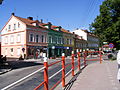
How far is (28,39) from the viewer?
3431cm

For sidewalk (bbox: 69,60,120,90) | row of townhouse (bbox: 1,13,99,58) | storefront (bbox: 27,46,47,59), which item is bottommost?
sidewalk (bbox: 69,60,120,90)

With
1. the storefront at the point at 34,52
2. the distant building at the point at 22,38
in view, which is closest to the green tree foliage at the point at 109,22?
the storefront at the point at 34,52

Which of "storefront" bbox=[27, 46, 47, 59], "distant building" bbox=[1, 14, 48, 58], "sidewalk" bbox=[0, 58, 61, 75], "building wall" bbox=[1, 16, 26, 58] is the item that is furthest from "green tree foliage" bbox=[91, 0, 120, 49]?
"building wall" bbox=[1, 16, 26, 58]

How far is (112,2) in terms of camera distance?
2391 cm

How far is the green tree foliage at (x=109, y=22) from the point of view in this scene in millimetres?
22844

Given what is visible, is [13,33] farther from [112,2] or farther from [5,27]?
[112,2]

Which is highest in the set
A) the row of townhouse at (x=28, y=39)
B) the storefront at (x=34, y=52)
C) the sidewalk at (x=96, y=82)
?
the row of townhouse at (x=28, y=39)

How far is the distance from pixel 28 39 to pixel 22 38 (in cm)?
148

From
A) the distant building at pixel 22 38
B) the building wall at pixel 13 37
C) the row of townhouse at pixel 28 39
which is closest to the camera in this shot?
the distant building at pixel 22 38

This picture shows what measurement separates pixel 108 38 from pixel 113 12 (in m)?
4.31

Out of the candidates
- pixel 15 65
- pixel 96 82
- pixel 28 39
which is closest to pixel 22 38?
pixel 28 39

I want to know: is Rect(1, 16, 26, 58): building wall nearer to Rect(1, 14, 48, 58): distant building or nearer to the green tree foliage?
Rect(1, 14, 48, 58): distant building

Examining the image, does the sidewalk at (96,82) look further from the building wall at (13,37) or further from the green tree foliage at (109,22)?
the building wall at (13,37)

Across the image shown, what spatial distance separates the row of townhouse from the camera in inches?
1352
